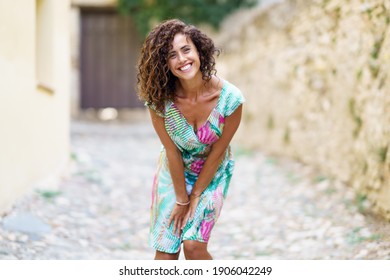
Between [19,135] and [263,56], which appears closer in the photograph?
[19,135]

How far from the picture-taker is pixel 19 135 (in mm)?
4746

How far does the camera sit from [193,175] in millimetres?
2830

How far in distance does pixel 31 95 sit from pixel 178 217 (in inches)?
113

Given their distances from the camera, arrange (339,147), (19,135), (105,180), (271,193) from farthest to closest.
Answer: (105,180), (271,193), (339,147), (19,135)

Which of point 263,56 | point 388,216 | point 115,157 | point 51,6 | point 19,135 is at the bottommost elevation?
point 115,157

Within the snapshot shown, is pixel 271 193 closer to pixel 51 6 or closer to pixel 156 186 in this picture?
pixel 51 6

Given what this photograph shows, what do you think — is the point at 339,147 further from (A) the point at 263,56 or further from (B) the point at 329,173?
(A) the point at 263,56

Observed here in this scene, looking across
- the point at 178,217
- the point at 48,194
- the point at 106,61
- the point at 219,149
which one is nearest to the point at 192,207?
the point at 178,217

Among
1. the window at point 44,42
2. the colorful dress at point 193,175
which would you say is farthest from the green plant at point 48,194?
the colorful dress at point 193,175

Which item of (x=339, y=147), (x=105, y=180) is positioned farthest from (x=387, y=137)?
(x=105, y=180)

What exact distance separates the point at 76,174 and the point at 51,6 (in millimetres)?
1879

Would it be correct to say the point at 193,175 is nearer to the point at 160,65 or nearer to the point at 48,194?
the point at 160,65
